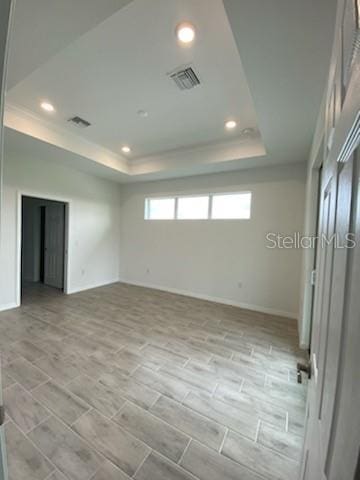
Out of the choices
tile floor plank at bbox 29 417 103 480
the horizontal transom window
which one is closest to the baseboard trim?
the horizontal transom window

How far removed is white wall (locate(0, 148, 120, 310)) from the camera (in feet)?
12.2

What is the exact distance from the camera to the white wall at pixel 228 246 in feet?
12.8

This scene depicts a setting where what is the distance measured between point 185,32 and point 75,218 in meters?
4.18

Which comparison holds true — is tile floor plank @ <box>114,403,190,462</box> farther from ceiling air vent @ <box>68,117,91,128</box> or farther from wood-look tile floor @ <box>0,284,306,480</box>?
ceiling air vent @ <box>68,117,91,128</box>

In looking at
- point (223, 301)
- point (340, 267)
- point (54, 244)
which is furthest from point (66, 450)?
point (54, 244)

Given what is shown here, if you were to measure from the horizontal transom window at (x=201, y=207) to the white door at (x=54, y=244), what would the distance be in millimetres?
2162

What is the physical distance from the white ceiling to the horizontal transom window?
0.77m

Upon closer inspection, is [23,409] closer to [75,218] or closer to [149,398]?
[149,398]

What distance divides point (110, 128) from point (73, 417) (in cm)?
370

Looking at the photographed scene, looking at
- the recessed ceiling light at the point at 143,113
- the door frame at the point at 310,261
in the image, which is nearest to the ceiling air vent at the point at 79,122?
the recessed ceiling light at the point at 143,113

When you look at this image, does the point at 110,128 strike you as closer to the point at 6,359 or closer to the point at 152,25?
the point at 152,25

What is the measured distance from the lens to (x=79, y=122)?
10.6 feet

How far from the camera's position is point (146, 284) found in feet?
18.5

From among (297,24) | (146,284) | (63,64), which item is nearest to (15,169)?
(63,64)
